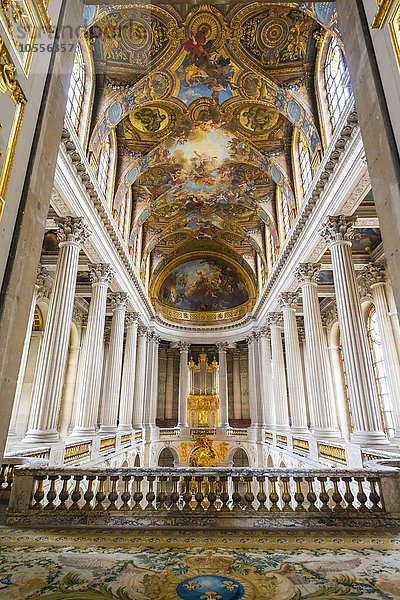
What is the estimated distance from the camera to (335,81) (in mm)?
10805

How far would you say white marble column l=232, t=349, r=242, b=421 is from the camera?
27156mm

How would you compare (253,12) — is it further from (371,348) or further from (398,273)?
(371,348)

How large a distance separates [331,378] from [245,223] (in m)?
10.3

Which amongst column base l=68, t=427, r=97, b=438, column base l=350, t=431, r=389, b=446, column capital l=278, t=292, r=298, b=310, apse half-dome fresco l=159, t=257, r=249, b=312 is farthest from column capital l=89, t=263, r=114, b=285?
apse half-dome fresco l=159, t=257, r=249, b=312

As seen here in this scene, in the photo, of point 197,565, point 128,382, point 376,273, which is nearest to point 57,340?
point 197,565

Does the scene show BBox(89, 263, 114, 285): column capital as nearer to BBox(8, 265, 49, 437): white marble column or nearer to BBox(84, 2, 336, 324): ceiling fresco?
BBox(8, 265, 49, 437): white marble column

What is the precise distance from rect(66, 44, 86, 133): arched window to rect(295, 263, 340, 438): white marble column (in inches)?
374

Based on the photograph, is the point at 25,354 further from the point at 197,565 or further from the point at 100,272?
the point at 197,565

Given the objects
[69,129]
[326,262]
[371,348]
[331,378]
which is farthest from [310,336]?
[69,129]

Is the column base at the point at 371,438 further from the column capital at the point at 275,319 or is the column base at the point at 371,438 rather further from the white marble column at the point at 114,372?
the column capital at the point at 275,319

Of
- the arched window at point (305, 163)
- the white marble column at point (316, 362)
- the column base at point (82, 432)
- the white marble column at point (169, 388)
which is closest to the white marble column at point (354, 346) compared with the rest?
the white marble column at point (316, 362)

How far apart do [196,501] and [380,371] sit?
13.4 meters

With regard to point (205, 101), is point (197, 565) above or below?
below

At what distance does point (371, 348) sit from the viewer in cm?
1650
